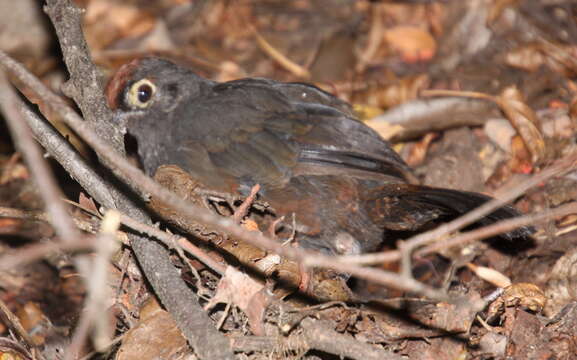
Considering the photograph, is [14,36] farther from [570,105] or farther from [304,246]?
[570,105]

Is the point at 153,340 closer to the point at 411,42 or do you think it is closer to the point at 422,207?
the point at 422,207

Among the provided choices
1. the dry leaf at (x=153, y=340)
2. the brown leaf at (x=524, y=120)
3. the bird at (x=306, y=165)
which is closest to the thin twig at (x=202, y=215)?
the dry leaf at (x=153, y=340)

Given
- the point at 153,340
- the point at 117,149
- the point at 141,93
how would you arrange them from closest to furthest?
the point at 153,340
the point at 117,149
the point at 141,93

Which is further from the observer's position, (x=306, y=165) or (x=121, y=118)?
(x=121, y=118)

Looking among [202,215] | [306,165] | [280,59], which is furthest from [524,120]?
[202,215]

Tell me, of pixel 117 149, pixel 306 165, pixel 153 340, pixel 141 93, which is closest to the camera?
pixel 153 340

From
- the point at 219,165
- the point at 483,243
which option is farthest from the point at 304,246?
the point at 483,243

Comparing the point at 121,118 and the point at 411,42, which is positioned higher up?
the point at 121,118
